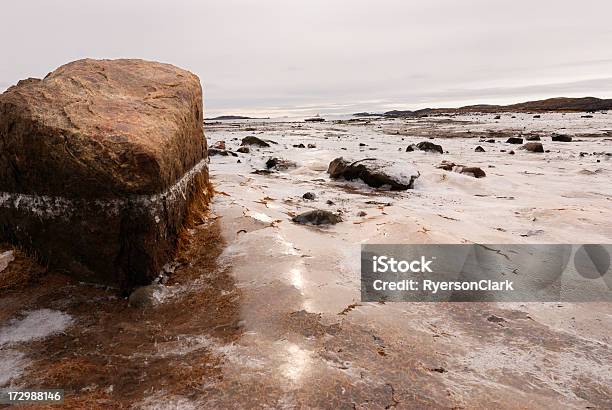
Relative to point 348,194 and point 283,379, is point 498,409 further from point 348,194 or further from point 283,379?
point 348,194

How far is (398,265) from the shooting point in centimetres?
446

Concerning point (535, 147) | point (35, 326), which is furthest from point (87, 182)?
point (535, 147)

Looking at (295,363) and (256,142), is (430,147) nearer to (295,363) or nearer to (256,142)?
(256,142)

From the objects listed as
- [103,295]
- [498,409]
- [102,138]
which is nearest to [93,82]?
[102,138]

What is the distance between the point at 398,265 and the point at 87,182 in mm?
3293

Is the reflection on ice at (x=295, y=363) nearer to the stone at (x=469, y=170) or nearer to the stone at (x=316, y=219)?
the stone at (x=316, y=219)

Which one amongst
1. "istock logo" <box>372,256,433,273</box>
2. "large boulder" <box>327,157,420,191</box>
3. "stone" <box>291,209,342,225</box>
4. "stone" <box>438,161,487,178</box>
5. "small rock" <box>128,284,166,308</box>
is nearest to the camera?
"small rock" <box>128,284,166,308</box>

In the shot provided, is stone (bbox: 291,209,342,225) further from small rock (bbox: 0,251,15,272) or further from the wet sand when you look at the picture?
small rock (bbox: 0,251,15,272)

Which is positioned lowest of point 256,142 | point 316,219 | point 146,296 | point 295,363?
point 295,363

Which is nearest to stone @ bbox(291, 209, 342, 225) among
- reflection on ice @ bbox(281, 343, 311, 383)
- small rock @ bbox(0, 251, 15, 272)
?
reflection on ice @ bbox(281, 343, 311, 383)

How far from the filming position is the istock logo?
171 inches

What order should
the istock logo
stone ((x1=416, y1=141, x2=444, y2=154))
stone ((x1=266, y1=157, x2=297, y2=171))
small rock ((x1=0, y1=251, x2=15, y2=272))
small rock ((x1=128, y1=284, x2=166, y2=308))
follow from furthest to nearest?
stone ((x1=416, y1=141, x2=444, y2=154)) → stone ((x1=266, y1=157, x2=297, y2=171)) → the istock logo → small rock ((x1=0, y1=251, x2=15, y2=272)) → small rock ((x1=128, y1=284, x2=166, y2=308))

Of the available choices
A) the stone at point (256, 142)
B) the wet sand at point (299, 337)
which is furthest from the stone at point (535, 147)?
the stone at point (256, 142)

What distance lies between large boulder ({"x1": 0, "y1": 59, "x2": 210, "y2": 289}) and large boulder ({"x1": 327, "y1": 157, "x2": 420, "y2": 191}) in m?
5.59
